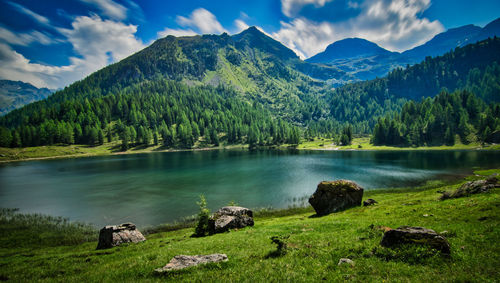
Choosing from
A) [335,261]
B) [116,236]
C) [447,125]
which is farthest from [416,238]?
[447,125]

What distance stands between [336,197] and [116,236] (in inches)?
1283

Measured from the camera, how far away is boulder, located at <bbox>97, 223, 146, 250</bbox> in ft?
81.8

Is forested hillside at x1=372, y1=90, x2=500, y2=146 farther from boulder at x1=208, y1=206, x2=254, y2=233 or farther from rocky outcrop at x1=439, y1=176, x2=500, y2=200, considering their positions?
boulder at x1=208, y1=206, x2=254, y2=233

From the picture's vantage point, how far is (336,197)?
35031 mm

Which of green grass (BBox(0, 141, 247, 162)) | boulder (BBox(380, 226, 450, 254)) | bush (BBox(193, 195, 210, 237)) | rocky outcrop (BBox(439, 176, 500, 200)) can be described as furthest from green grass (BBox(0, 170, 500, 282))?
green grass (BBox(0, 141, 247, 162))

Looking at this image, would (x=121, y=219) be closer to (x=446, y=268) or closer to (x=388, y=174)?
(x=446, y=268)

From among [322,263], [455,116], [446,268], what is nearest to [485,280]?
[446,268]

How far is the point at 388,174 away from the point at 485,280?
80.5 metres

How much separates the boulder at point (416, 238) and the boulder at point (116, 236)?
2737cm

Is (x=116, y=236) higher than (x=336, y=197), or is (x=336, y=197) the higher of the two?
(x=336, y=197)

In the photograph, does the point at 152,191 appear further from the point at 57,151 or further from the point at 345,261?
the point at 57,151

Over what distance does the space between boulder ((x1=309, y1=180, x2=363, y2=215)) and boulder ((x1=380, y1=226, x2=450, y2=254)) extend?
22814mm

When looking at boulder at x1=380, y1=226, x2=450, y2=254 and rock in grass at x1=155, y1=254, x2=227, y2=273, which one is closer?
boulder at x1=380, y1=226, x2=450, y2=254

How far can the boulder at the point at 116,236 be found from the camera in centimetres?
2494
